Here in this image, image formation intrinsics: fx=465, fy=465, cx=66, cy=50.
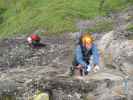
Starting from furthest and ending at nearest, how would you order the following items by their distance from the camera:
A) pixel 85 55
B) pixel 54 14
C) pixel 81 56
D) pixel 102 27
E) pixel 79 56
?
pixel 54 14 < pixel 102 27 < pixel 85 55 < pixel 81 56 < pixel 79 56

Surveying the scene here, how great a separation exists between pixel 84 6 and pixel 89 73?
43685 millimetres

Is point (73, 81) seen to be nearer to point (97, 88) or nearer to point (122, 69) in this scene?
point (97, 88)

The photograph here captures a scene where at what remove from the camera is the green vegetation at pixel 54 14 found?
59.7 metres

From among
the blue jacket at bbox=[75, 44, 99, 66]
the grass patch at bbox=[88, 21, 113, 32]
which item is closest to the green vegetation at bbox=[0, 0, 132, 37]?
the grass patch at bbox=[88, 21, 113, 32]

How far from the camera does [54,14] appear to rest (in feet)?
205

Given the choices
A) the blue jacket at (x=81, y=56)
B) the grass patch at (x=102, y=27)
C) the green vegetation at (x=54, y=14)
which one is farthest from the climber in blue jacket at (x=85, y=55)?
the green vegetation at (x=54, y=14)

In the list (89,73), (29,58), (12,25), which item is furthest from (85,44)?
(12,25)

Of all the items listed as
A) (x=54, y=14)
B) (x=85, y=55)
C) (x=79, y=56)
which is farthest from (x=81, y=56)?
(x=54, y=14)

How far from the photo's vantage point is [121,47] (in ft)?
89.4

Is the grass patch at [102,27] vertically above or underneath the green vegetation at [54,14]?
underneath

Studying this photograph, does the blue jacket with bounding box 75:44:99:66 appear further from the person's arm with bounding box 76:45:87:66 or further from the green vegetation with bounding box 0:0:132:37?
the green vegetation with bounding box 0:0:132:37

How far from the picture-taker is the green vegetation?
2351 inches

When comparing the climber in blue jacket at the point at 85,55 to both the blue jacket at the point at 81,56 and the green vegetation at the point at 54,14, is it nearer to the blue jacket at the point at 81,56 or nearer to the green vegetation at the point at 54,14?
the blue jacket at the point at 81,56

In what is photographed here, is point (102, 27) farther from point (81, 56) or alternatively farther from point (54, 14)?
point (81, 56)
